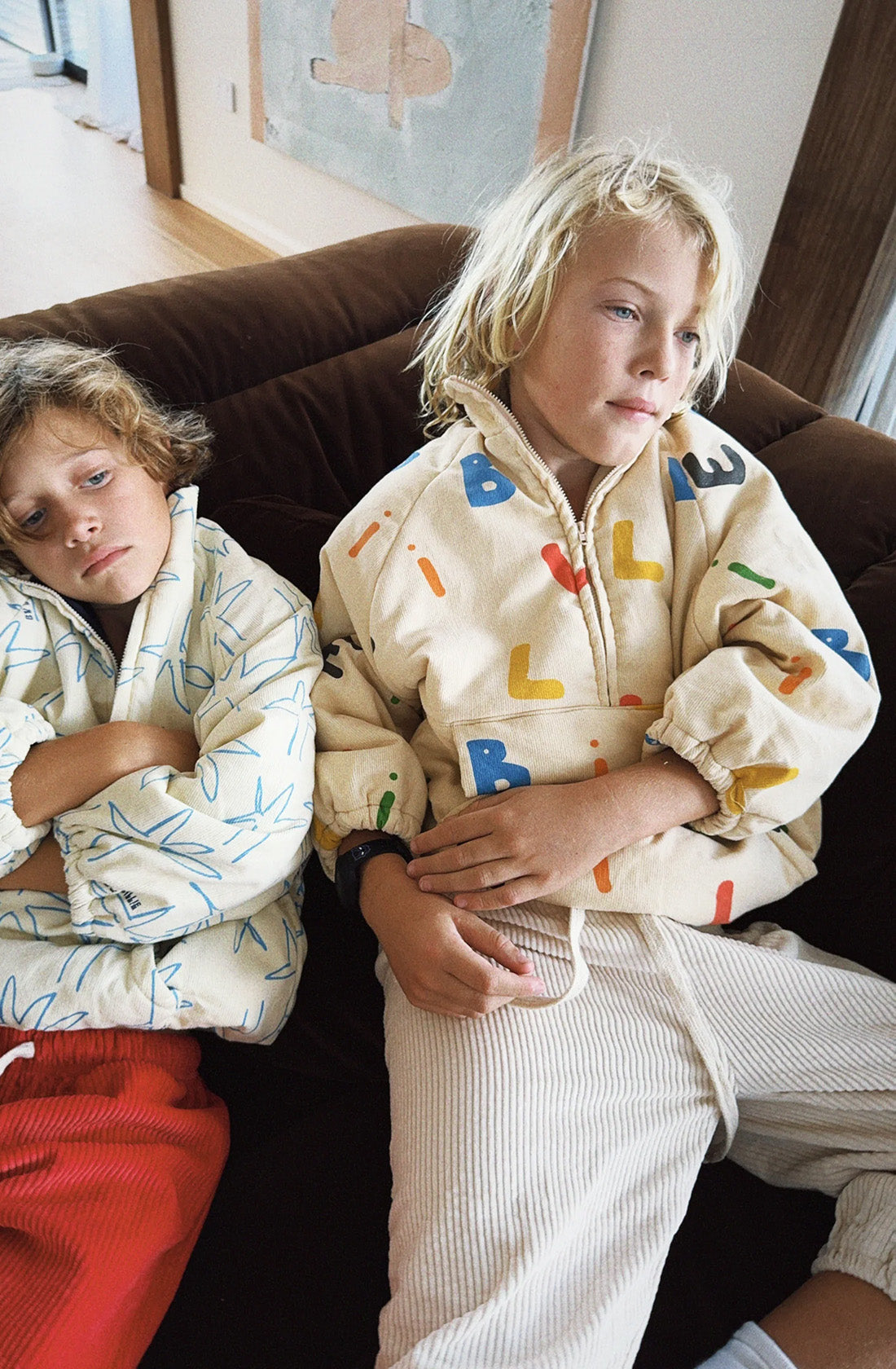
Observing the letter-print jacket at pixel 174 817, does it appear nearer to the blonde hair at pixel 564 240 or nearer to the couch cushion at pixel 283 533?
the couch cushion at pixel 283 533

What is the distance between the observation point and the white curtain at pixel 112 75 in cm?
461

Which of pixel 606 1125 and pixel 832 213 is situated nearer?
pixel 606 1125

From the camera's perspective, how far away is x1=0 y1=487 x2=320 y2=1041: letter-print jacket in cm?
96

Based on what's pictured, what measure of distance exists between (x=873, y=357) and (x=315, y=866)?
64.9 inches

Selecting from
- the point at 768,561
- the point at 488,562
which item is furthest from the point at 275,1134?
the point at 768,561

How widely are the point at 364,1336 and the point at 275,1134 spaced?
0.72 feet

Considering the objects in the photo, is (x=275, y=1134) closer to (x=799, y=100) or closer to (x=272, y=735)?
(x=272, y=735)

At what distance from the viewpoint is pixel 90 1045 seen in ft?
3.21

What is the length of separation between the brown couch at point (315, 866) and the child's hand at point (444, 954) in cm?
17

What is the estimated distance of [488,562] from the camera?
43.1 inches

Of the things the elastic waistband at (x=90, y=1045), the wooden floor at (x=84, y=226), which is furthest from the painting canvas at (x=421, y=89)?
the elastic waistband at (x=90, y=1045)

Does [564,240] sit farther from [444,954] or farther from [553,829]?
[444,954]

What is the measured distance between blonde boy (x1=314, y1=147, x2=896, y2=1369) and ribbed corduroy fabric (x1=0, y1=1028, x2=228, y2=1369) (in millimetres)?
203

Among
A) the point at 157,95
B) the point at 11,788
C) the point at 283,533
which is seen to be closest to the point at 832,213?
the point at 283,533
